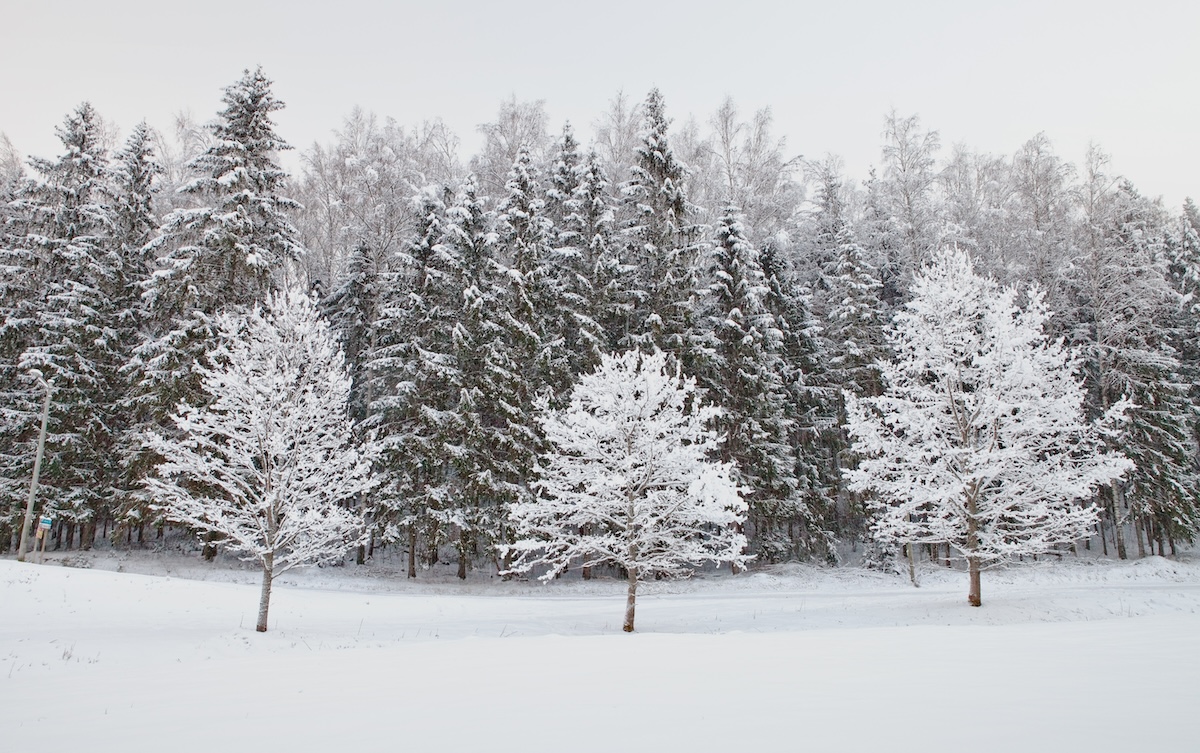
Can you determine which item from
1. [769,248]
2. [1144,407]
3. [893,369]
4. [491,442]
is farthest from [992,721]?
[1144,407]

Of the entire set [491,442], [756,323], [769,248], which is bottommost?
[491,442]

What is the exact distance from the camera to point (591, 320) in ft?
87.8

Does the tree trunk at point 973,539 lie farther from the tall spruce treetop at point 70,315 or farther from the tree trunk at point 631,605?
the tall spruce treetop at point 70,315

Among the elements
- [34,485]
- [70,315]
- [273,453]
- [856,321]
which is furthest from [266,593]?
[856,321]

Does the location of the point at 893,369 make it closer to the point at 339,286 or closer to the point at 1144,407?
the point at 1144,407

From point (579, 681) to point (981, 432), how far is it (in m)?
15.5

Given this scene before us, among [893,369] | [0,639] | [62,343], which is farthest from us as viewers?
[62,343]

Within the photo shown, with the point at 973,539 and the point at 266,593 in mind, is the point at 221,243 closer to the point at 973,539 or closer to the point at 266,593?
the point at 266,593

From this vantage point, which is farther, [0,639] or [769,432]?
[769,432]

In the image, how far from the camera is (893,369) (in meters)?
17.9

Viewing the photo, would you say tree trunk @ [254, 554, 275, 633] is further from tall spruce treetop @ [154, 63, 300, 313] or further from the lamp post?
the lamp post

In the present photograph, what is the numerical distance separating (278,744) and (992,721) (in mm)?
5180

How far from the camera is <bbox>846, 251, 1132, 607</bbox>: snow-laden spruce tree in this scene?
15578 mm

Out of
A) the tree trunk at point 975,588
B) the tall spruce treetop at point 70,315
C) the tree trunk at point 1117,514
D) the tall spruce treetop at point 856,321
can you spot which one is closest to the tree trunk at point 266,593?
the tall spruce treetop at point 70,315
